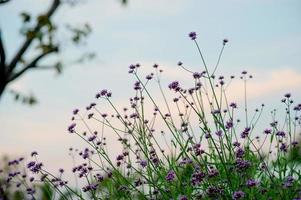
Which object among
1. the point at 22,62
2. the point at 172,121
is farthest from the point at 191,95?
the point at 22,62

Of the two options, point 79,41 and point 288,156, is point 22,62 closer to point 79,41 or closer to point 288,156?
point 79,41

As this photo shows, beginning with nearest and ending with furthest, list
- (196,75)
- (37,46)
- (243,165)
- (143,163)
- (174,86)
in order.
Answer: (243,165) < (174,86) < (196,75) < (143,163) < (37,46)

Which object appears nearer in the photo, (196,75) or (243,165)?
(243,165)

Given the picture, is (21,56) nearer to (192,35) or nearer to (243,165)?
(192,35)

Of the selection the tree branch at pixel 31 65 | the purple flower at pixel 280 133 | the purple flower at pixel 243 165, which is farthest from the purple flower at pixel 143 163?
the tree branch at pixel 31 65

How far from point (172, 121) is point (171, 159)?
0.78m

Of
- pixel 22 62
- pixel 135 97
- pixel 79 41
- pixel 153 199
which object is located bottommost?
pixel 153 199

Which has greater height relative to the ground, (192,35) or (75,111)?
(192,35)

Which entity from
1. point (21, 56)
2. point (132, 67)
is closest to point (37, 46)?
point (21, 56)

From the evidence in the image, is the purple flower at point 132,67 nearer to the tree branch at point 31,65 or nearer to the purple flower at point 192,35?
the purple flower at point 192,35

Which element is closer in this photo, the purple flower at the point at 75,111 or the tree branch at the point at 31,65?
the purple flower at the point at 75,111

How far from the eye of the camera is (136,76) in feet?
14.6

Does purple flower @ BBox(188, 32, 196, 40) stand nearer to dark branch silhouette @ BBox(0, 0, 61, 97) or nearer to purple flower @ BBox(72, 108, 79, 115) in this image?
purple flower @ BBox(72, 108, 79, 115)

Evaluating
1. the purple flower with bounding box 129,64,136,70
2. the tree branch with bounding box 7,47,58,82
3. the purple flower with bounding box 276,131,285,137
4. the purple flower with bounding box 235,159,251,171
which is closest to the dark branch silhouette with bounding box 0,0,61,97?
the tree branch with bounding box 7,47,58,82
